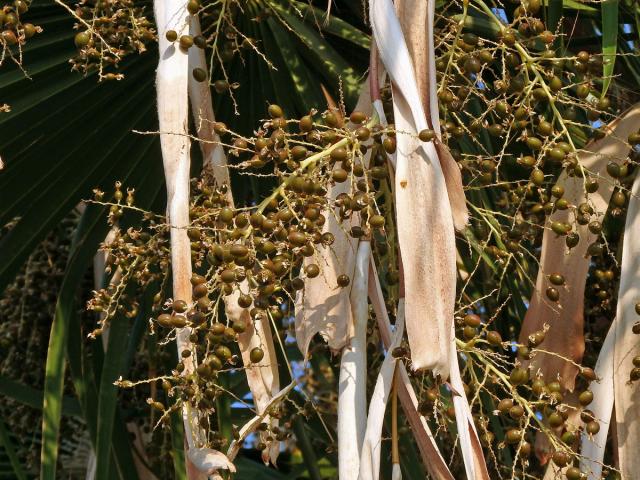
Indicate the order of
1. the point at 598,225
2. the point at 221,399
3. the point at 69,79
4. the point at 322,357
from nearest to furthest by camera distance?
the point at 598,225
the point at 221,399
the point at 69,79
the point at 322,357

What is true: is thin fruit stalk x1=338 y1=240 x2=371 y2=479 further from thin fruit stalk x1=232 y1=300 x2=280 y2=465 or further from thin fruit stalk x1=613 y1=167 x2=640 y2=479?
thin fruit stalk x1=613 y1=167 x2=640 y2=479

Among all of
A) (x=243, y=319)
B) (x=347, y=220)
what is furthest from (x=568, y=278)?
(x=243, y=319)

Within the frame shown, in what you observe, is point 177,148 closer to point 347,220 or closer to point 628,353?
point 347,220

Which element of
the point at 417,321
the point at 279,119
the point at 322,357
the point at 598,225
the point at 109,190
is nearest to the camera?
the point at 417,321

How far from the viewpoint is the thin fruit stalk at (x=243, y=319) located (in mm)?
1741

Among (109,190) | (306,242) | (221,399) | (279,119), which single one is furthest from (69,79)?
(306,242)

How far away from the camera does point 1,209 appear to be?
2.47 metres

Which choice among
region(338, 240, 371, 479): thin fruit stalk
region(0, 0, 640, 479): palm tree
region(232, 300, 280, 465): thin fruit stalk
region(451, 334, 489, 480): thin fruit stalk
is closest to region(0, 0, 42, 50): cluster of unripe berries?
region(0, 0, 640, 479): palm tree

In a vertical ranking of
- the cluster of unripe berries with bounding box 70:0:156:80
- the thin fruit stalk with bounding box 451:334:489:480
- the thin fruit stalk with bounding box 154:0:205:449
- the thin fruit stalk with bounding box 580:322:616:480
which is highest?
the cluster of unripe berries with bounding box 70:0:156:80

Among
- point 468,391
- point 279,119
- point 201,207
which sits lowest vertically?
point 468,391

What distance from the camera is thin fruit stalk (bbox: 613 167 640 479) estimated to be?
1773 millimetres

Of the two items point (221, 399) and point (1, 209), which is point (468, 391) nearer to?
point (221, 399)

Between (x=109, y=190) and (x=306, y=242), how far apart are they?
112cm

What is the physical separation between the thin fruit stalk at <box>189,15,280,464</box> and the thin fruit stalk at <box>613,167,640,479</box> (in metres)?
0.50
